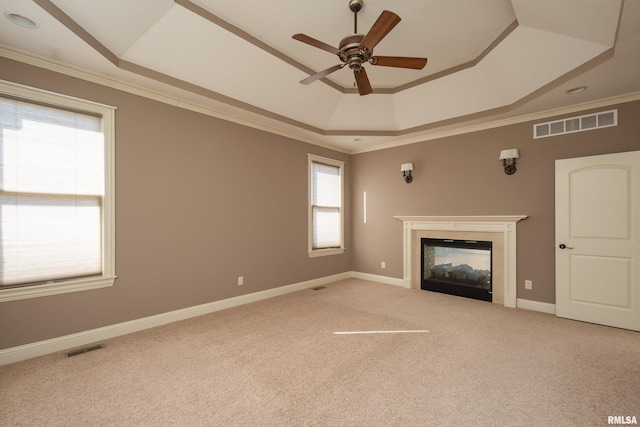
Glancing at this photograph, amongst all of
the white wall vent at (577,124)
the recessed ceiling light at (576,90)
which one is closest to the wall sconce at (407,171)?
the white wall vent at (577,124)

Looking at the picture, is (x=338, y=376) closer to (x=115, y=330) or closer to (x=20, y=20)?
(x=115, y=330)

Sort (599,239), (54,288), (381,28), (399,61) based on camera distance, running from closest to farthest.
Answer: (381,28) < (399,61) < (54,288) < (599,239)

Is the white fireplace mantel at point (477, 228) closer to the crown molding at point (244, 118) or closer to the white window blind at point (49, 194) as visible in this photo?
the crown molding at point (244, 118)

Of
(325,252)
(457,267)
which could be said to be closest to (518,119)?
(457,267)

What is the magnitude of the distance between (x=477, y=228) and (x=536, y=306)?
4.27 ft

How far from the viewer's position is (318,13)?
9.04 feet

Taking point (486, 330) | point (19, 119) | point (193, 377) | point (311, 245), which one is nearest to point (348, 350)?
point (193, 377)

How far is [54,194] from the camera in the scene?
2809mm

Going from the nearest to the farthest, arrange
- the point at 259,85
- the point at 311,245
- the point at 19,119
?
the point at 19,119 → the point at 259,85 → the point at 311,245

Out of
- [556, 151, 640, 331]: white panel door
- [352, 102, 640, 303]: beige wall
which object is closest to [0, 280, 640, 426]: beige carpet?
[556, 151, 640, 331]: white panel door

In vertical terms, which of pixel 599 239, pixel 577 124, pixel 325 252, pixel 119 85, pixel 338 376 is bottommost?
pixel 338 376

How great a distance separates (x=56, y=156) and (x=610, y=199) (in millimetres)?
6065

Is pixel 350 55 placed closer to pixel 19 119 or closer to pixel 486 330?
pixel 19 119

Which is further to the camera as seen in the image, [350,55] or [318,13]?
[318,13]
